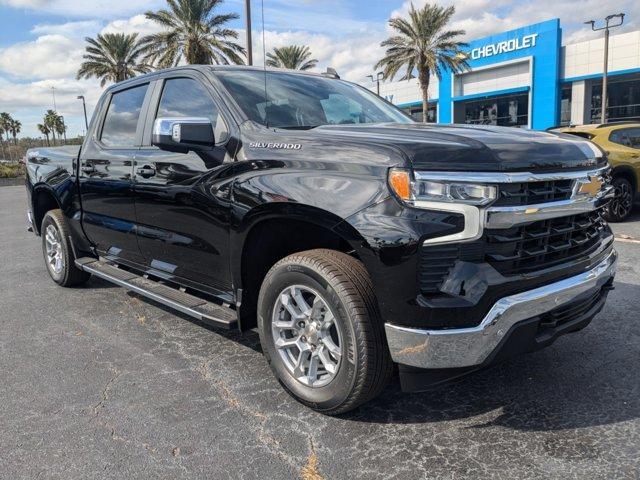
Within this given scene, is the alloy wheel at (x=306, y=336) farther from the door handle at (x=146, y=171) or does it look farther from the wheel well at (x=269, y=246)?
the door handle at (x=146, y=171)

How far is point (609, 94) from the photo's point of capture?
39.9m

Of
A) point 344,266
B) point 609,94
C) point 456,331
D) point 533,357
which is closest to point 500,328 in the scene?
point 456,331

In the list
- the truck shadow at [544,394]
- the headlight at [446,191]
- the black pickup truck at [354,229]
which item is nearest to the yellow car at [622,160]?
the truck shadow at [544,394]

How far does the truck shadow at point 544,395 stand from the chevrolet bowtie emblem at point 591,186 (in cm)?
112

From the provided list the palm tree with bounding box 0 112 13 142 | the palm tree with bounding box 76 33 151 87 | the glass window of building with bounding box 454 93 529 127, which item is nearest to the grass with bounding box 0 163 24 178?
the palm tree with bounding box 76 33 151 87

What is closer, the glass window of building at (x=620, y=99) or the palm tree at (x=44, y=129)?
the glass window of building at (x=620, y=99)

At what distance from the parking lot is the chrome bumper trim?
476 mm

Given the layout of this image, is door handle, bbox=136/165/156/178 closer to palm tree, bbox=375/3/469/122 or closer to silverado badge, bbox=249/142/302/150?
silverado badge, bbox=249/142/302/150

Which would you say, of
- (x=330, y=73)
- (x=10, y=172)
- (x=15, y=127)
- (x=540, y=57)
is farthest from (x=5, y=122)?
(x=330, y=73)

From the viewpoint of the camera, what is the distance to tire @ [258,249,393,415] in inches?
103

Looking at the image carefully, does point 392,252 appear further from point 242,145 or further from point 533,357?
point 533,357

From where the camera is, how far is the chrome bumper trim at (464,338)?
7.96 feet

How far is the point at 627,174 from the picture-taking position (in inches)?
343

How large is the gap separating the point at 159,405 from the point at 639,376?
279 centimetres
